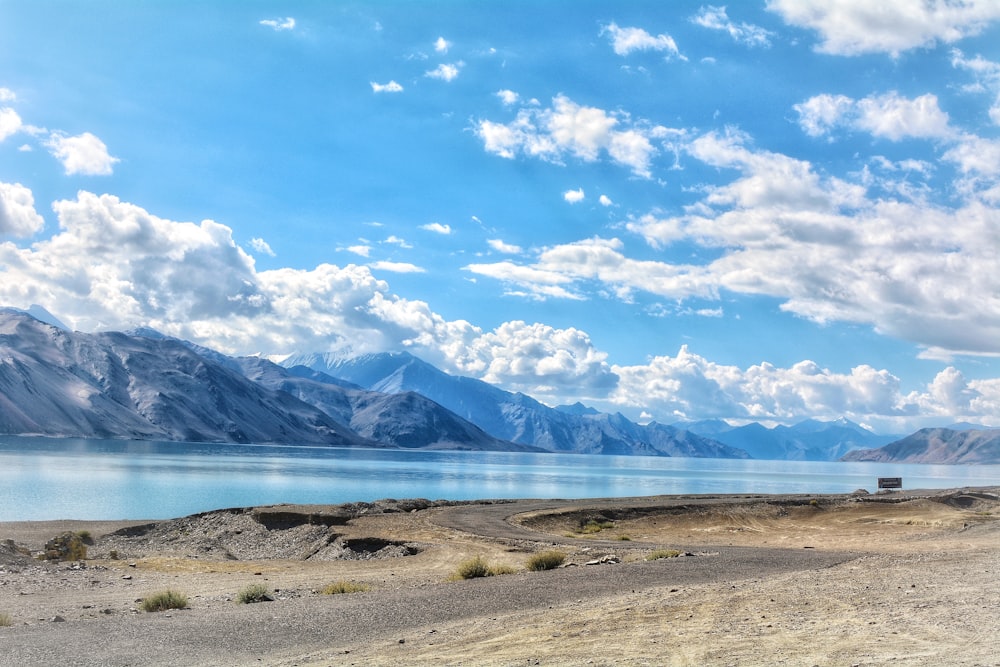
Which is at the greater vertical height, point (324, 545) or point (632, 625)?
point (632, 625)

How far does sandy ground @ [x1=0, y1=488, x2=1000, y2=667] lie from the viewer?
1312 centimetres

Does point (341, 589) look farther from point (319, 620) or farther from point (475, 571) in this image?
point (319, 620)

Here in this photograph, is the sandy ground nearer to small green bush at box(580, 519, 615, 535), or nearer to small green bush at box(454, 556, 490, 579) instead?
small green bush at box(454, 556, 490, 579)

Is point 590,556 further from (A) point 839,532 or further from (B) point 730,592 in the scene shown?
(A) point 839,532

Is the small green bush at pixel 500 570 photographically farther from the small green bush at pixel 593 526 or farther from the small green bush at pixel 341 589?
the small green bush at pixel 593 526

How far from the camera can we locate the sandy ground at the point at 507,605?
43.1 feet

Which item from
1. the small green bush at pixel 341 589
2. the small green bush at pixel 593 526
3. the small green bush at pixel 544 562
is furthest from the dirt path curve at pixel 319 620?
the small green bush at pixel 593 526

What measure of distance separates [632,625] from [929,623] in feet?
16.5

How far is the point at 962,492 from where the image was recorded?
73.2 m

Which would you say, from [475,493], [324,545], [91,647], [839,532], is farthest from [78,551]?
[475,493]

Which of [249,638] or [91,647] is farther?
[249,638]

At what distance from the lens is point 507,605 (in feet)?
59.7

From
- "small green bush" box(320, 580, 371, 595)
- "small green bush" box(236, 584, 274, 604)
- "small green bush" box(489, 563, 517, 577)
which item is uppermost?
"small green bush" box(236, 584, 274, 604)

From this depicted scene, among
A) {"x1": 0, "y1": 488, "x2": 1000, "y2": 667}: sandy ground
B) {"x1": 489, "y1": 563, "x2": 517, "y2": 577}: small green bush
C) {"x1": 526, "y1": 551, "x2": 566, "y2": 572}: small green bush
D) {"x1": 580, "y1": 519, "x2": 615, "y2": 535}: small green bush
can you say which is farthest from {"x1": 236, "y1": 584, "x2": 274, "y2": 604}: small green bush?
{"x1": 580, "y1": 519, "x2": 615, "y2": 535}: small green bush
